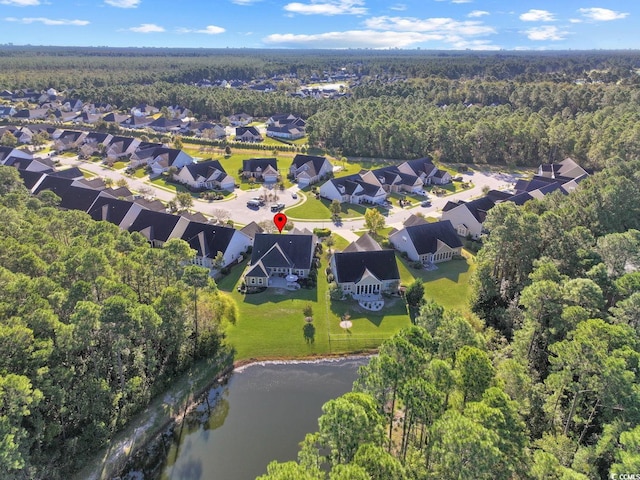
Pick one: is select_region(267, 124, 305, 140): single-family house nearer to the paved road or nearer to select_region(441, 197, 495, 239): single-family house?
the paved road

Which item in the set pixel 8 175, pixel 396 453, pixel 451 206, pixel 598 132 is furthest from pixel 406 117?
pixel 396 453

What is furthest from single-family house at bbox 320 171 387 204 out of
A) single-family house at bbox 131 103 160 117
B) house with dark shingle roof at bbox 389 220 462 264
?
single-family house at bbox 131 103 160 117

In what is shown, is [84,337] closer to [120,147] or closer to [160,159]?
[160,159]

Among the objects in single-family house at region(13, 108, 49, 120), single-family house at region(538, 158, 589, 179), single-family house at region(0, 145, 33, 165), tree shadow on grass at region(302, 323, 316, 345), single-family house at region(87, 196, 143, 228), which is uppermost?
single-family house at region(13, 108, 49, 120)

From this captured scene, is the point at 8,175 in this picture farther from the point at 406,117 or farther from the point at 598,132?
the point at 598,132

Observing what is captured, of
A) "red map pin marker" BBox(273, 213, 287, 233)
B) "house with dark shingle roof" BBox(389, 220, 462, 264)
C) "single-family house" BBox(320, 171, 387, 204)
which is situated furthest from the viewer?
"single-family house" BBox(320, 171, 387, 204)

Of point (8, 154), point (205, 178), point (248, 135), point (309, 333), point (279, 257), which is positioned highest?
point (248, 135)

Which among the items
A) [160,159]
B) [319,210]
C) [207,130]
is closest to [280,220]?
[319,210]
